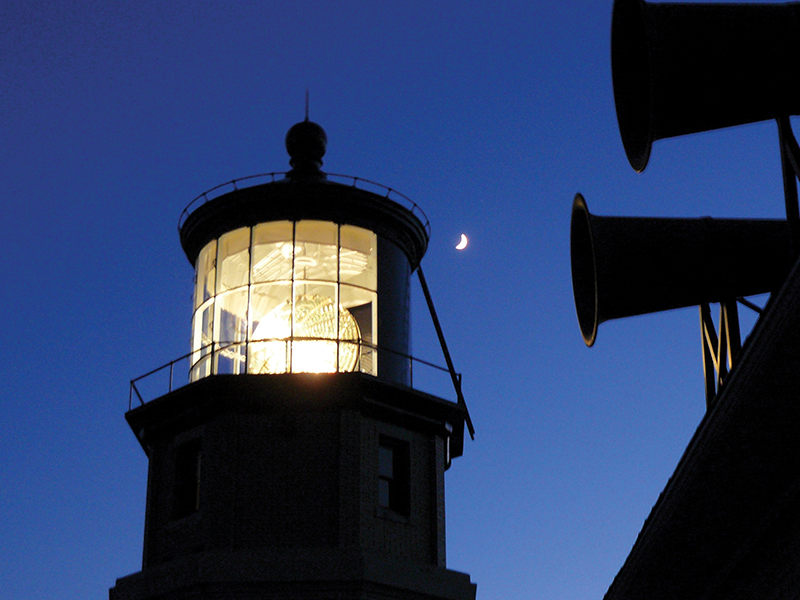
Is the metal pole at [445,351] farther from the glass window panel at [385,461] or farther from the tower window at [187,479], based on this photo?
the tower window at [187,479]

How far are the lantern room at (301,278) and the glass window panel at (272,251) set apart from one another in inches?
0.6

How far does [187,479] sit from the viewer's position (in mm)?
16891

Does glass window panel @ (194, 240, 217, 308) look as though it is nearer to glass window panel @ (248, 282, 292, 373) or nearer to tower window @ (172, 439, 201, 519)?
glass window panel @ (248, 282, 292, 373)

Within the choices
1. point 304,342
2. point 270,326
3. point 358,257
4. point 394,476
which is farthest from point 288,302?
point 394,476

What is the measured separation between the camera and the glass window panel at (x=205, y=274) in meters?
17.6

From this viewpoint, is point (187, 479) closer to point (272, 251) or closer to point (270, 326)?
point (270, 326)

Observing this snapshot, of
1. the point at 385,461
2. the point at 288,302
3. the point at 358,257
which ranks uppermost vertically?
the point at 358,257

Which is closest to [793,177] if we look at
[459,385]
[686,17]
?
[686,17]

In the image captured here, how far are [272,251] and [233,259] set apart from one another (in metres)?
0.66

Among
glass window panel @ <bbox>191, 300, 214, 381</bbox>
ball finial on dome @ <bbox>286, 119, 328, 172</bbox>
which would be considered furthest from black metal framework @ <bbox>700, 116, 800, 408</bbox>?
ball finial on dome @ <bbox>286, 119, 328, 172</bbox>

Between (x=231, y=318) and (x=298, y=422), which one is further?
(x=231, y=318)

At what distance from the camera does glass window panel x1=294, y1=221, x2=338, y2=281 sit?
673 inches

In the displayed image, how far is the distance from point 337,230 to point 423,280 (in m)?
2.63

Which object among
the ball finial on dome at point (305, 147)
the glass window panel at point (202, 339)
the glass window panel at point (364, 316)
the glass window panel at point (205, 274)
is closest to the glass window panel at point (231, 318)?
the glass window panel at point (202, 339)
